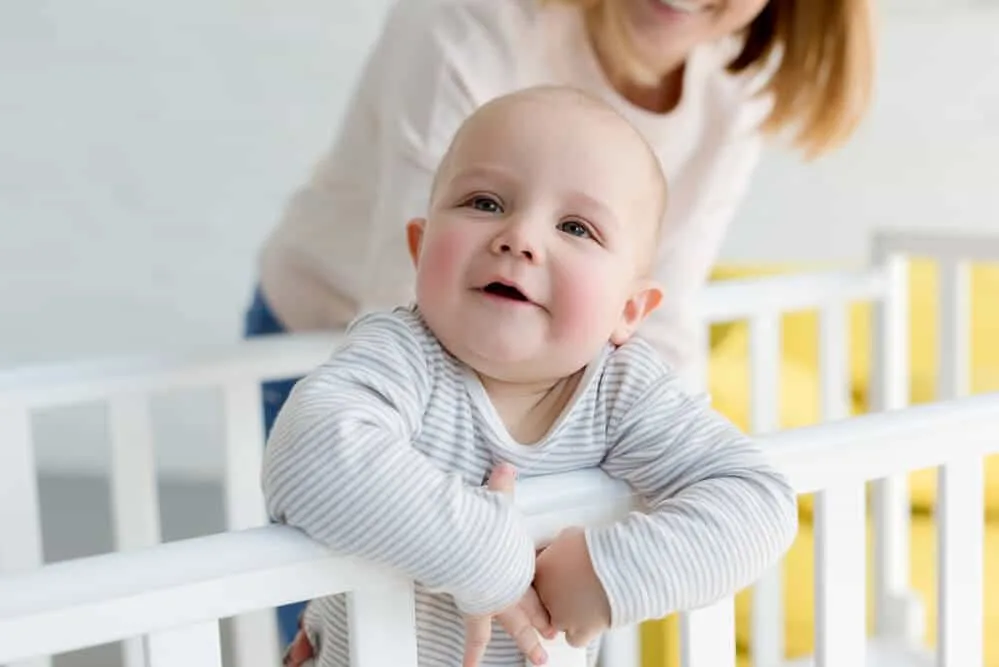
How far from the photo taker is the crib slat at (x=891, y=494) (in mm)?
1512

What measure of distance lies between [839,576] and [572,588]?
209 millimetres

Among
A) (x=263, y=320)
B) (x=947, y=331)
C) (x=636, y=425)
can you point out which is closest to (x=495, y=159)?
(x=636, y=425)

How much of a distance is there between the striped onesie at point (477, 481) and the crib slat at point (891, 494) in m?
0.78

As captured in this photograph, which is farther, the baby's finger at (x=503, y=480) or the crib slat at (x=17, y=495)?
the crib slat at (x=17, y=495)

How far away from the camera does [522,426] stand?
0.80 metres

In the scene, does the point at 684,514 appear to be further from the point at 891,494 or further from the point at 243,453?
the point at 891,494

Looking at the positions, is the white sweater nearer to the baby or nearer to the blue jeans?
the blue jeans

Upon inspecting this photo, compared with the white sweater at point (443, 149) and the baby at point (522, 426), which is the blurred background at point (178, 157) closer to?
the white sweater at point (443, 149)

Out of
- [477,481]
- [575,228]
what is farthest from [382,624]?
[575,228]

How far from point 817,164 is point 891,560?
0.88m

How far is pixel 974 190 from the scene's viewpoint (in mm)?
2188

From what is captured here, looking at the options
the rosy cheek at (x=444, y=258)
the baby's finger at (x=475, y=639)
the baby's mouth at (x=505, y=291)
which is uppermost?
the rosy cheek at (x=444, y=258)

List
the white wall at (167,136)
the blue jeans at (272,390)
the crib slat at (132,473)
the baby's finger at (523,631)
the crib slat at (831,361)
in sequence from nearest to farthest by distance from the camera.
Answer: the baby's finger at (523,631), the crib slat at (132,473), the blue jeans at (272,390), the crib slat at (831,361), the white wall at (167,136)

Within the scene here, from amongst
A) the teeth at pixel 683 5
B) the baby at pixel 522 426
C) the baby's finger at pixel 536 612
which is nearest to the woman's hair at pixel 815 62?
the teeth at pixel 683 5
